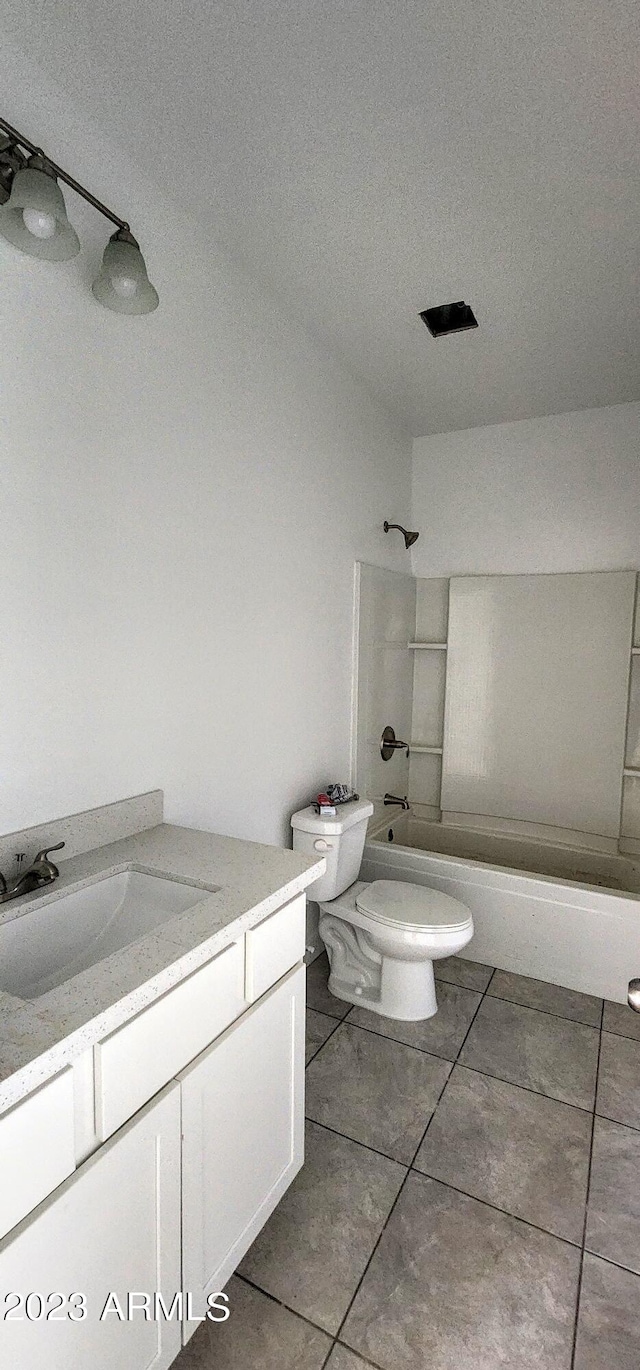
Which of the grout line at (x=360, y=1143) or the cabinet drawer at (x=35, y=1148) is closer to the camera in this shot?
the cabinet drawer at (x=35, y=1148)

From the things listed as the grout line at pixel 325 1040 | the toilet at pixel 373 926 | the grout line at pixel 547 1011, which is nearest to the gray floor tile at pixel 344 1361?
the grout line at pixel 325 1040

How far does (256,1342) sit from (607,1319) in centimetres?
74

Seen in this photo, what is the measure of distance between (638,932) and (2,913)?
222cm

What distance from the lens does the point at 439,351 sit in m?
2.47

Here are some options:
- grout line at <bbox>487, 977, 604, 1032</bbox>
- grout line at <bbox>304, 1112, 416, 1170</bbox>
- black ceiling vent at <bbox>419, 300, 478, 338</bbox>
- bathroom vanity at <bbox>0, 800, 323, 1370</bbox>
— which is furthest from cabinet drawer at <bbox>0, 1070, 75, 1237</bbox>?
black ceiling vent at <bbox>419, 300, 478, 338</bbox>

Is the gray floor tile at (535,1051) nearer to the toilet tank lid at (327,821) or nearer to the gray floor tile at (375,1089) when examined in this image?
the gray floor tile at (375,1089)

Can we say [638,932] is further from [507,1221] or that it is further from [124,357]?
[124,357]

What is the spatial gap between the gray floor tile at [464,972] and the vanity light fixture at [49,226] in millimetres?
2482

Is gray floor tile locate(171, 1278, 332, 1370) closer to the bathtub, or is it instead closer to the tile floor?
the tile floor

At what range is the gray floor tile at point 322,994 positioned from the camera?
2.34 metres

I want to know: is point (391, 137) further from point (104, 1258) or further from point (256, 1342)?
point (256, 1342)

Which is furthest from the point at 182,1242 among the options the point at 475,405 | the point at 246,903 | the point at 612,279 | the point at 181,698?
the point at 475,405

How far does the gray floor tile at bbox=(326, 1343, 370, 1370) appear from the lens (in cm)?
121

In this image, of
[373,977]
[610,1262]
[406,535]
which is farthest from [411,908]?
[406,535]
